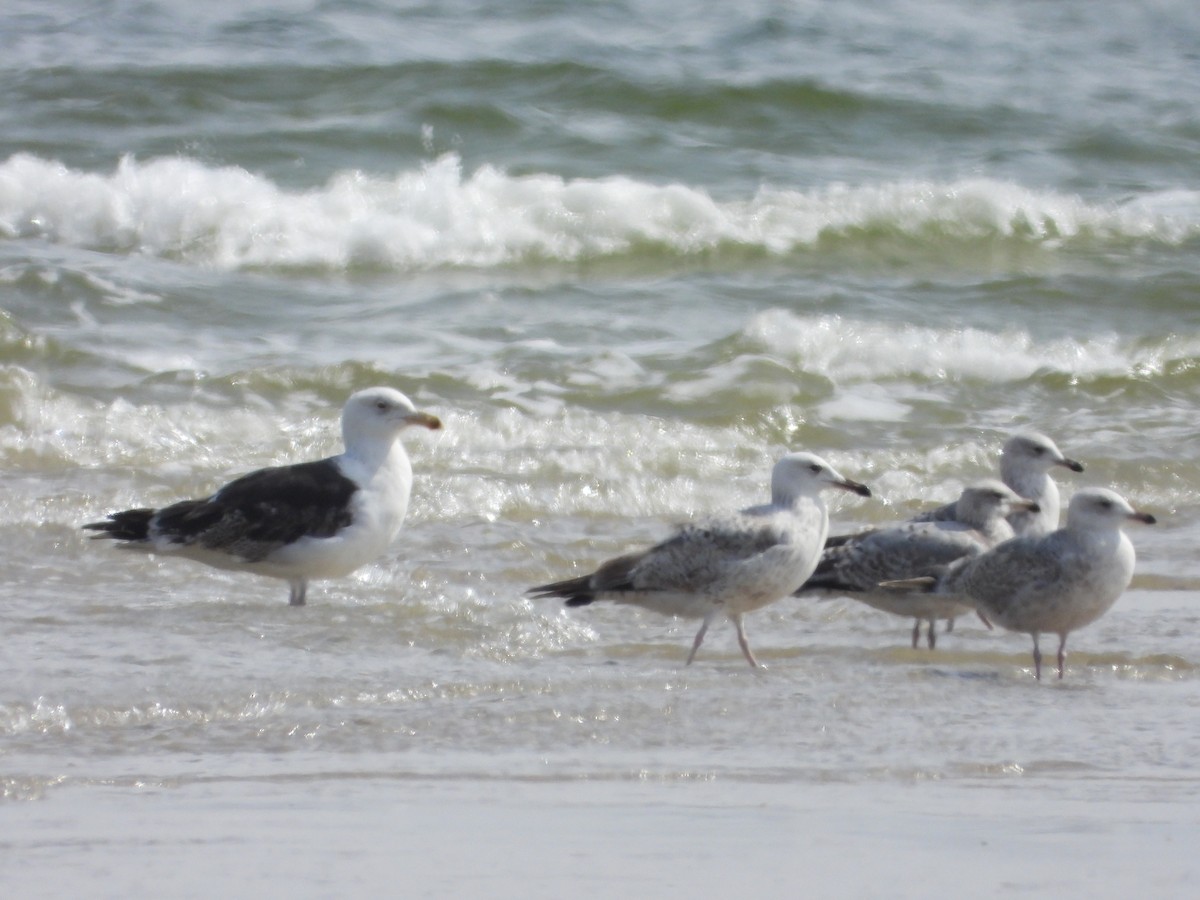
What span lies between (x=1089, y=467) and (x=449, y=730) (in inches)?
199

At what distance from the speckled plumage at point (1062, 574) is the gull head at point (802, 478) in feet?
1.64

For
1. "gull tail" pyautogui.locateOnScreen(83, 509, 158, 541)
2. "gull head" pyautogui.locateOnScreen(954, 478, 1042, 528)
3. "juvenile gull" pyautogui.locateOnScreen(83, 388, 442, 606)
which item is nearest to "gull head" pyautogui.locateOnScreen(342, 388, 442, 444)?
"juvenile gull" pyautogui.locateOnScreen(83, 388, 442, 606)

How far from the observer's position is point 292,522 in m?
6.54

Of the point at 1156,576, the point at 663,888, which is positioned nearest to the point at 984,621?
the point at 1156,576

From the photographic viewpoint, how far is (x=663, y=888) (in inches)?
138

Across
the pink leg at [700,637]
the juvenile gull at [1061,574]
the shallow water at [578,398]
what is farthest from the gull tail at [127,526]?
the juvenile gull at [1061,574]

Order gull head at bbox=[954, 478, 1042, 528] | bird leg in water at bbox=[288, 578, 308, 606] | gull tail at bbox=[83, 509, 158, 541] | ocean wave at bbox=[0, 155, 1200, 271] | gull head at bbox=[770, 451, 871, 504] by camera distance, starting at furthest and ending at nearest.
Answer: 1. ocean wave at bbox=[0, 155, 1200, 271]
2. gull head at bbox=[954, 478, 1042, 528]
3. gull tail at bbox=[83, 509, 158, 541]
4. bird leg in water at bbox=[288, 578, 308, 606]
5. gull head at bbox=[770, 451, 871, 504]

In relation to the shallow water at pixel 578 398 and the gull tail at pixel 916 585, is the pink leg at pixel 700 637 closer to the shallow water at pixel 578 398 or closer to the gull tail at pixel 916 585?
the shallow water at pixel 578 398

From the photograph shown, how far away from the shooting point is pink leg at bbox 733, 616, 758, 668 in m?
5.80

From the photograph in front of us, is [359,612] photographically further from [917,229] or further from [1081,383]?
[917,229]

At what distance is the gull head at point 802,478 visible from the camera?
20.7 feet

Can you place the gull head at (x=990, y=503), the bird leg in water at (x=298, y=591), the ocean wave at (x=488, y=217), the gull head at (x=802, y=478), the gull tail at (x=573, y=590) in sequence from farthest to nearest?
the ocean wave at (x=488, y=217) < the gull head at (x=990, y=503) < the bird leg in water at (x=298, y=591) < the gull head at (x=802, y=478) < the gull tail at (x=573, y=590)

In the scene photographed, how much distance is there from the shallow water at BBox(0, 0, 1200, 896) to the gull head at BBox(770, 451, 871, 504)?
474 millimetres

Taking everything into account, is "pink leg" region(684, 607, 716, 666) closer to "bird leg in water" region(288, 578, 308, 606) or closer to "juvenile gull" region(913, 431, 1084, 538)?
"bird leg in water" region(288, 578, 308, 606)
